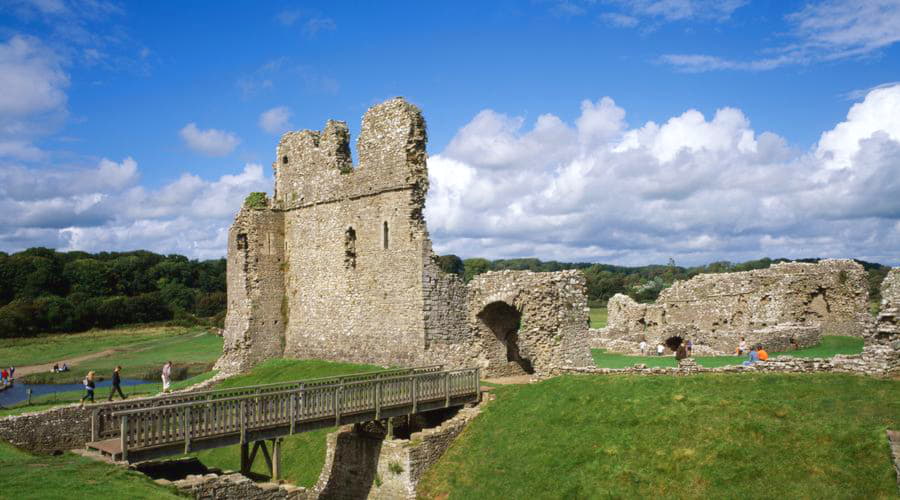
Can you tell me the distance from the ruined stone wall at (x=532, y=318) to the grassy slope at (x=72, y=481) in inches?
514

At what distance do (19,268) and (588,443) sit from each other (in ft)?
327

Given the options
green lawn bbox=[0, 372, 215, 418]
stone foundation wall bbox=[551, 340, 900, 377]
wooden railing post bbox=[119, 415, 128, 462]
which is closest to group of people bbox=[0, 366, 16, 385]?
green lawn bbox=[0, 372, 215, 418]

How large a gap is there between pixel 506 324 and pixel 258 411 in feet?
42.7

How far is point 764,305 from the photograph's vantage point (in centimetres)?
3428

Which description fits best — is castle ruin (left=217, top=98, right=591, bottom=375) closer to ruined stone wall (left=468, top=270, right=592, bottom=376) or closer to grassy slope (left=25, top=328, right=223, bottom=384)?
ruined stone wall (left=468, top=270, right=592, bottom=376)

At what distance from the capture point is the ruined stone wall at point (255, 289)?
32.3 meters

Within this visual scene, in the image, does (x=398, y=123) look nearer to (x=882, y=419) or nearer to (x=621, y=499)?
(x=621, y=499)

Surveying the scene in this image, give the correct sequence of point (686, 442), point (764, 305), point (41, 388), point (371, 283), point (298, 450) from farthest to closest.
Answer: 1. point (41, 388)
2. point (764, 305)
3. point (371, 283)
4. point (298, 450)
5. point (686, 442)

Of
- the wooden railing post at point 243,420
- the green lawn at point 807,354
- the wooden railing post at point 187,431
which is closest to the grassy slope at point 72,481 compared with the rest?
the wooden railing post at point 187,431

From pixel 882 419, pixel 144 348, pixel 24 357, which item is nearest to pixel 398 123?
pixel 882 419

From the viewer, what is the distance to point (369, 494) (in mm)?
19328

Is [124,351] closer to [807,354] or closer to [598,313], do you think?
[598,313]

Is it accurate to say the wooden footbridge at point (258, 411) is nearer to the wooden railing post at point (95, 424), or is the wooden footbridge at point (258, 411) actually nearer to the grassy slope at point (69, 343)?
the wooden railing post at point (95, 424)

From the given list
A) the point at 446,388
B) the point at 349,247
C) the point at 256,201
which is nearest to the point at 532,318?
the point at 446,388
